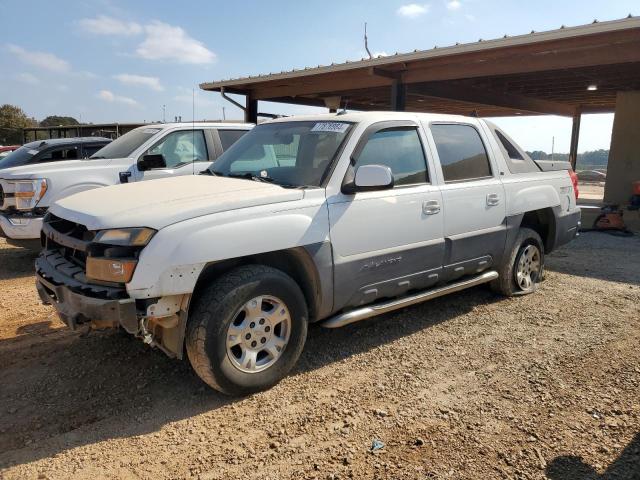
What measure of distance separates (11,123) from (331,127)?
50.9 m

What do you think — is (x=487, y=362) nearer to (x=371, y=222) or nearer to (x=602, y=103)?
(x=371, y=222)

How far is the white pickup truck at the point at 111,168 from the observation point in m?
6.46

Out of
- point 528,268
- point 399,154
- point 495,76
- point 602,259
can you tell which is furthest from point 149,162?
point 495,76

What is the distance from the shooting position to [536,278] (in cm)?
589

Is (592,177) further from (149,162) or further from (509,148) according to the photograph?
(149,162)

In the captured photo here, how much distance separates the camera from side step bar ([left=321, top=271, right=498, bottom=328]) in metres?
3.72

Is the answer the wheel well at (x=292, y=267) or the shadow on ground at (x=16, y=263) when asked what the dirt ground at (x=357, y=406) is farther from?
the shadow on ground at (x=16, y=263)

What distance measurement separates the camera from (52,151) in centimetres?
841

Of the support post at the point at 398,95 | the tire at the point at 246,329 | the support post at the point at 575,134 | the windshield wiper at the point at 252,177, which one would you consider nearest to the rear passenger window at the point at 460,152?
the windshield wiper at the point at 252,177

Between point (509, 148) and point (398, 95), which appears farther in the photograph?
point (398, 95)

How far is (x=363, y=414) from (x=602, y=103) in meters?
19.1

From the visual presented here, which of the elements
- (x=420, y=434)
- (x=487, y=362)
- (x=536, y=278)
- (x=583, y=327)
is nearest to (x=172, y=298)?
(x=420, y=434)

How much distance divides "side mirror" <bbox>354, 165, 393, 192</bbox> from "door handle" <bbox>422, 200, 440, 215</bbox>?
69cm

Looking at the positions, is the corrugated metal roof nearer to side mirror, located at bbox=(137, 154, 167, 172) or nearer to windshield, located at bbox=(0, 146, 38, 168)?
side mirror, located at bbox=(137, 154, 167, 172)
